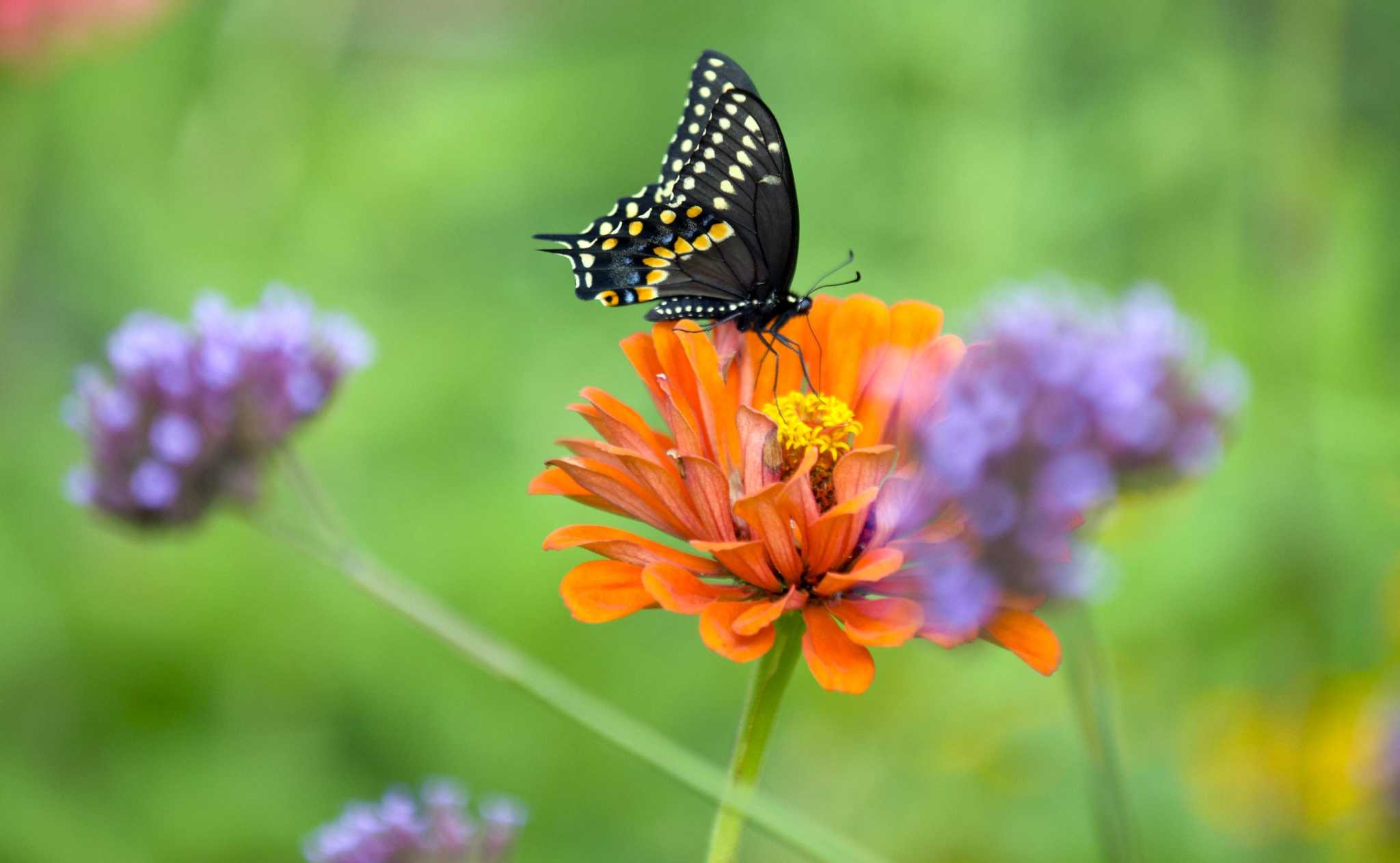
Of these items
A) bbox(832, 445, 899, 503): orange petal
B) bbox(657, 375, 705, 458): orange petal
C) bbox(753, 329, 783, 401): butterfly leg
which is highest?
bbox(753, 329, 783, 401): butterfly leg

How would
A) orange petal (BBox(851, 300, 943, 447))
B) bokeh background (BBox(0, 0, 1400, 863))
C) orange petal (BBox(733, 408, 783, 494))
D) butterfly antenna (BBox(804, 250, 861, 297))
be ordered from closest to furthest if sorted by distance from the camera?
orange petal (BBox(733, 408, 783, 494))
orange petal (BBox(851, 300, 943, 447))
butterfly antenna (BBox(804, 250, 861, 297))
bokeh background (BBox(0, 0, 1400, 863))

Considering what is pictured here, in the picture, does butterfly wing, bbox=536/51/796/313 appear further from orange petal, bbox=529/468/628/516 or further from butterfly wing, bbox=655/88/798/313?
orange petal, bbox=529/468/628/516

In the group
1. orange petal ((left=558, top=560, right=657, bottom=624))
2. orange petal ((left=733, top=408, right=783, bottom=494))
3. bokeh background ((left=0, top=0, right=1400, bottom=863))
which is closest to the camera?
orange petal ((left=558, top=560, right=657, bottom=624))

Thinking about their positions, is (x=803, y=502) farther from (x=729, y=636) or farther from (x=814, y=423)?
(x=814, y=423)

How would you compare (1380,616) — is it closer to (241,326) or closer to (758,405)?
(758,405)

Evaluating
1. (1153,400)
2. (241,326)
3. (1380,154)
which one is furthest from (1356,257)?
(241,326)

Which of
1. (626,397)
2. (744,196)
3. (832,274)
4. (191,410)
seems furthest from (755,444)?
(626,397)

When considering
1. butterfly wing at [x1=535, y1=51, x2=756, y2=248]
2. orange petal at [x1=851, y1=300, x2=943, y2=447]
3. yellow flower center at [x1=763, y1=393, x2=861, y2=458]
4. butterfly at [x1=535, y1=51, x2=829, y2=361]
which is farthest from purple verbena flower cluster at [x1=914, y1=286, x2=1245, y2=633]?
butterfly wing at [x1=535, y1=51, x2=756, y2=248]
